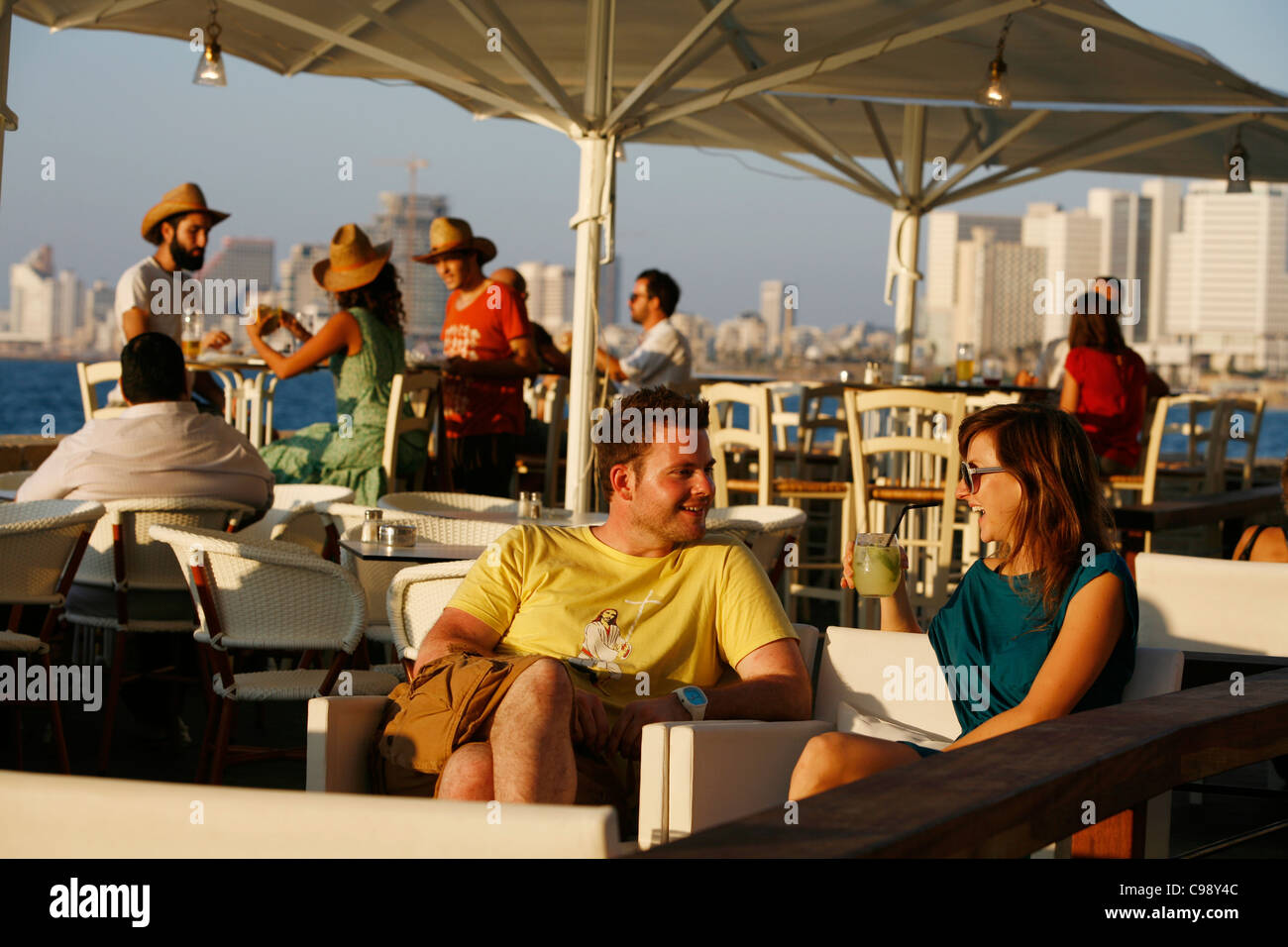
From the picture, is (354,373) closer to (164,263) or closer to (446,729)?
(164,263)

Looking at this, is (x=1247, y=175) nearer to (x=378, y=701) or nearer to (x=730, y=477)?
(x=730, y=477)

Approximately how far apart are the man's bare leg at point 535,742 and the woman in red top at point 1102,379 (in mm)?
5066

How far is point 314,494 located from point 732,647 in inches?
104

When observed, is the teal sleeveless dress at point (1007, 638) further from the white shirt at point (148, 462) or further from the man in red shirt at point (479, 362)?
the man in red shirt at point (479, 362)

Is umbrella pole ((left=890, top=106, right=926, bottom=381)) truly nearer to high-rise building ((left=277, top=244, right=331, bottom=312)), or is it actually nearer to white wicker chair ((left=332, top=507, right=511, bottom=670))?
white wicker chair ((left=332, top=507, right=511, bottom=670))

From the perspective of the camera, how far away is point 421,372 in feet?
20.8

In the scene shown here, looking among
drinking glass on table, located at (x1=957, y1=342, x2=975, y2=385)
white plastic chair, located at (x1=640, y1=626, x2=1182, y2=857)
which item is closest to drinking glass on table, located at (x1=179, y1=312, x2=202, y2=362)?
drinking glass on table, located at (x1=957, y1=342, x2=975, y2=385)

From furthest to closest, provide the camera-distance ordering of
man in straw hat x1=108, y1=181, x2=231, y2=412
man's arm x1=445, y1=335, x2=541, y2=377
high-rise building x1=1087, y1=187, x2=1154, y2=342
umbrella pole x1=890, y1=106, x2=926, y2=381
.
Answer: high-rise building x1=1087, y1=187, x2=1154, y2=342, umbrella pole x1=890, y1=106, x2=926, y2=381, man's arm x1=445, y1=335, x2=541, y2=377, man in straw hat x1=108, y1=181, x2=231, y2=412

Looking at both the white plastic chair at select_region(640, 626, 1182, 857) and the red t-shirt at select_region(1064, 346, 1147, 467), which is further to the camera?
the red t-shirt at select_region(1064, 346, 1147, 467)

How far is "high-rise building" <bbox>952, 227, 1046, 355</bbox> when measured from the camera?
126m

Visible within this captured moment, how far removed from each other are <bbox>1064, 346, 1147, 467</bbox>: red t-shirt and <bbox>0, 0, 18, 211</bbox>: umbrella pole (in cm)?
464

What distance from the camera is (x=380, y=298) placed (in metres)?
6.19

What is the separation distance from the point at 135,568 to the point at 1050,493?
2.66 m
